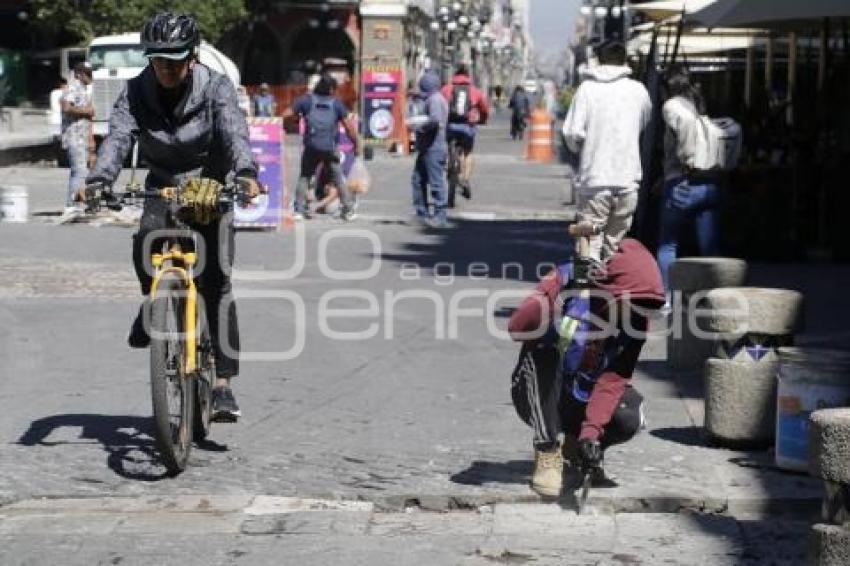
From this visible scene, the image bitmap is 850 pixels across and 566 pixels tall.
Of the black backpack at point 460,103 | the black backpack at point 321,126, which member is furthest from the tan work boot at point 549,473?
the black backpack at point 460,103

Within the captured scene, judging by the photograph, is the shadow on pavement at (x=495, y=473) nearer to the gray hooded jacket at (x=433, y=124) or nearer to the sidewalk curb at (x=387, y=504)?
the sidewalk curb at (x=387, y=504)

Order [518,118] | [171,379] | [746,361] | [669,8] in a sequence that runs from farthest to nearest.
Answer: [518,118]
[669,8]
[746,361]
[171,379]

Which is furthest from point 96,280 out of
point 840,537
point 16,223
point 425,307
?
point 840,537

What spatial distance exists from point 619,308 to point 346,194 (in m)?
14.8

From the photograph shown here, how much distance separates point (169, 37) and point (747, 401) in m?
2.99

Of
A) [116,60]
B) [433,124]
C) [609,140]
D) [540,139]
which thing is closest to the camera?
[609,140]

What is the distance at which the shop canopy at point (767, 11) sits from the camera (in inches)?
576

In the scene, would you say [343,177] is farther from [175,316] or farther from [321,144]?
[175,316]

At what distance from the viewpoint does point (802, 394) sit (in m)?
7.86

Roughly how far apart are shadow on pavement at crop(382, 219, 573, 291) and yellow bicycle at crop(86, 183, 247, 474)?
807 cm

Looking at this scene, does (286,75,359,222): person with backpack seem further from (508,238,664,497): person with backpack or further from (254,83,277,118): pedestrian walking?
(254,83,277,118): pedestrian walking

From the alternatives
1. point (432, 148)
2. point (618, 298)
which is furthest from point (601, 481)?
point (432, 148)

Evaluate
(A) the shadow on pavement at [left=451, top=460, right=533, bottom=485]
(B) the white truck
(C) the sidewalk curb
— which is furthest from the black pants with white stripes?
(B) the white truck

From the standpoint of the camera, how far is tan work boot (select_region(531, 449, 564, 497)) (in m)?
7.34
